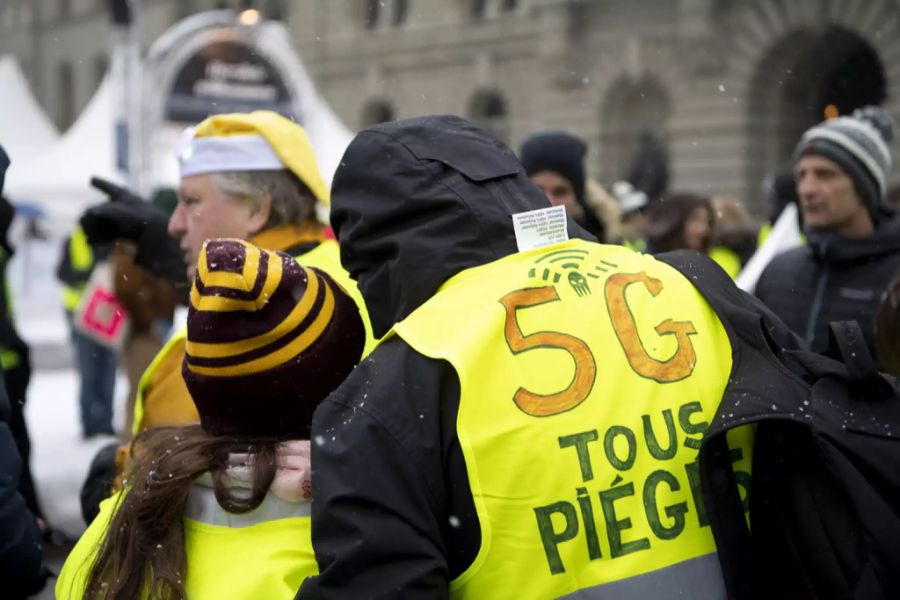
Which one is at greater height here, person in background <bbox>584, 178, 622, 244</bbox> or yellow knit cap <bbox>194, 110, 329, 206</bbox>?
yellow knit cap <bbox>194, 110, 329, 206</bbox>

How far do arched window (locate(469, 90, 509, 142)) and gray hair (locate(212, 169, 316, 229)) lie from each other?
19.5m

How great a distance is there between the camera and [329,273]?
2.50 metres

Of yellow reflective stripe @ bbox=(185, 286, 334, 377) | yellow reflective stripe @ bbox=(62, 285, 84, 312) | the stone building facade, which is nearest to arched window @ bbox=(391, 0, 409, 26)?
the stone building facade

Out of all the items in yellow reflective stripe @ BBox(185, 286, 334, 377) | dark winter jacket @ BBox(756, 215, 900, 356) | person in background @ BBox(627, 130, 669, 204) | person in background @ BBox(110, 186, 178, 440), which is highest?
yellow reflective stripe @ BBox(185, 286, 334, 377)

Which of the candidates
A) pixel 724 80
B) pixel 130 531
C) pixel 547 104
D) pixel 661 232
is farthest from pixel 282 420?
A: pixel 547 104

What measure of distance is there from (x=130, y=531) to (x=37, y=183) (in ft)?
44.2

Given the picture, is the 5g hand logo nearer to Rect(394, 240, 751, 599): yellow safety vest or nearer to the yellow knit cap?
Rect(394, 240, 751, 599): yellow safety vest

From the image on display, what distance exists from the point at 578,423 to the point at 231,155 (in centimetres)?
172

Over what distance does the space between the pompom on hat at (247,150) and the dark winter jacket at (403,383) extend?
1303 millimetres

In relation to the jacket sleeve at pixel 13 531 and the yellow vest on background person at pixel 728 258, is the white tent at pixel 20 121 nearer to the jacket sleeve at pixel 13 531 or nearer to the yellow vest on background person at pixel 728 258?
the yellow vest on background person at pixel 728 258

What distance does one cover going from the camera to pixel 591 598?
4.99 feet

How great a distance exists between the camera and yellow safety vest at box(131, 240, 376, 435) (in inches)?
A: 102

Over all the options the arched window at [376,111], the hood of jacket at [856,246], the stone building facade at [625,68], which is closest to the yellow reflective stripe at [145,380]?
the hood of jacket at [856,246]

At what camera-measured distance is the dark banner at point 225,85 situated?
1384 centimetres
